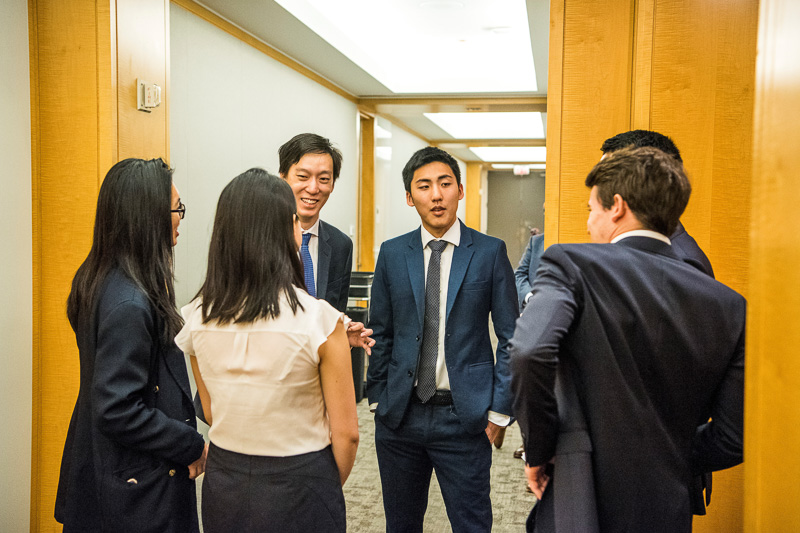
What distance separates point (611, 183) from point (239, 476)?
1.07 m

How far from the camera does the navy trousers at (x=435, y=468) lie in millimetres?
2148

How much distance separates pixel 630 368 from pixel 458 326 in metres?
0.97

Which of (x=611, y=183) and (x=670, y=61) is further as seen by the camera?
(x=670, y=61)

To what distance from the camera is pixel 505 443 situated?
4.90 m

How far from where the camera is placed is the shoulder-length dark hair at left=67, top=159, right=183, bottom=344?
67.1 inches

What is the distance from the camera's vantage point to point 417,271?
2.28 m

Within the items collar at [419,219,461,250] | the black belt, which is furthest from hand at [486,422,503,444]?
collar at [419,219,461,250]

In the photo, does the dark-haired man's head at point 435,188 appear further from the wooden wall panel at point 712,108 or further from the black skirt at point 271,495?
the black skirt at point 271,495

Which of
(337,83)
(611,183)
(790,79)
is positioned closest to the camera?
(790,79)

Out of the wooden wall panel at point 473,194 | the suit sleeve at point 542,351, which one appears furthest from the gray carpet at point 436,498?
the wooden wall panel at point 473,194

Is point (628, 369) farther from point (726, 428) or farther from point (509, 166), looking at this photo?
point (509, 166)

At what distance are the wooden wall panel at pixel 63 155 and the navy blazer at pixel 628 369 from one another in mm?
2165

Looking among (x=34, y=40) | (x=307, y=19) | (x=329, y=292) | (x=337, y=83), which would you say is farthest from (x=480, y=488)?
(x=337, y=83)

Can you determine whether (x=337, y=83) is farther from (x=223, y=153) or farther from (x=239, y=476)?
(x=239, y=476)
